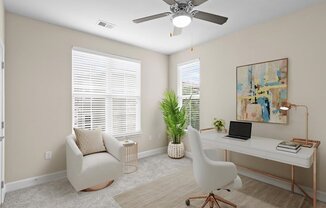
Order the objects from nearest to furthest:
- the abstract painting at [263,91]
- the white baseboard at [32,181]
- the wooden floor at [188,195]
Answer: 1. the wooden floor at [188,195]
2. the white baseboard at [32,181]
3. the abstract painting at [263,91]

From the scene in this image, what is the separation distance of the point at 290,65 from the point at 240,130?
124cm

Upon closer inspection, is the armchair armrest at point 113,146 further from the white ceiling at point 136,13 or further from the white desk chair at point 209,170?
the white ceiling at point 136,13

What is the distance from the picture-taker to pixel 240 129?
277cm

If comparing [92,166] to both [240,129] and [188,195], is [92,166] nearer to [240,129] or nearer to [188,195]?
[188,195]

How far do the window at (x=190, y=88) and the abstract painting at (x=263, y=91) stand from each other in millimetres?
1043

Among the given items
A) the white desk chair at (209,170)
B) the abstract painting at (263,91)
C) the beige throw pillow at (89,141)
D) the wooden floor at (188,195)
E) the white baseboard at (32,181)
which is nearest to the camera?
the white desk chair at (209,170)

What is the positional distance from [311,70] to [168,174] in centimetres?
276

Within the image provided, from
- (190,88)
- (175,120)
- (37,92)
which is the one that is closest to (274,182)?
(175,120)

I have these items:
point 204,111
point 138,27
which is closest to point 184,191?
point 204,111

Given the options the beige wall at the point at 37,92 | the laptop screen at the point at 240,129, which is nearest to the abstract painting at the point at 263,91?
the laptop screen at the point at 240,129

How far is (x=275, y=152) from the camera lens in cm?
203

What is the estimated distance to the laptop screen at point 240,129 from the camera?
2688 mm

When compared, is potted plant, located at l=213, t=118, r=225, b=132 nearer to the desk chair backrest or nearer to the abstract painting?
the abstract painting

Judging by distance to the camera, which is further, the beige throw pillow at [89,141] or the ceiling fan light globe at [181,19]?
the beige throw pillow at [89,141]
